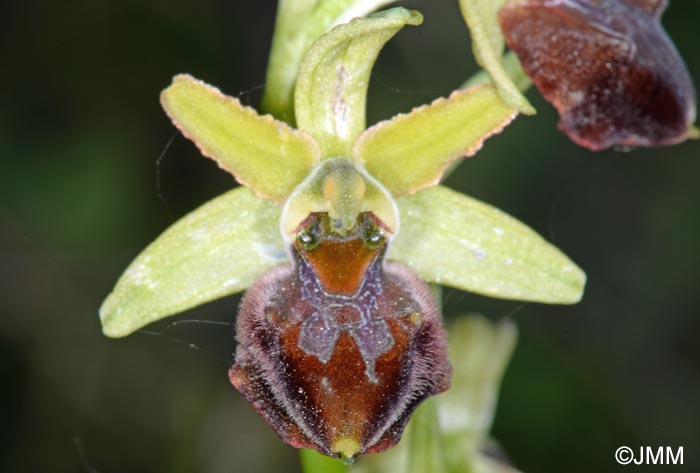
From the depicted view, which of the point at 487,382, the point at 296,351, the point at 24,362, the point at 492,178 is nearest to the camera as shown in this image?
the point at 296,351

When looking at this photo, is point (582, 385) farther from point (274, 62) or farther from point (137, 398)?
point (274, 62)

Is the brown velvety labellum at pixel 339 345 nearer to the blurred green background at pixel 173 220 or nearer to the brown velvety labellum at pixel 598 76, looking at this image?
the brown velvety labellum at pixel 598 76

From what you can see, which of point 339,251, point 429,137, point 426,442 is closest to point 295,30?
point 429,137

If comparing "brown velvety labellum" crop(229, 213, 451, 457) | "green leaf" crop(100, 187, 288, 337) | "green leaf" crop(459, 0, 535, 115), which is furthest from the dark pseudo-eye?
"green leaf" crop(459, 0, 535, 115)

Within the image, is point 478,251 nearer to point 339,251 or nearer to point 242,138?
point 339,251

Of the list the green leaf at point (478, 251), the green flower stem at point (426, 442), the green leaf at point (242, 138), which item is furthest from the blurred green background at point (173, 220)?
the green leaf at point (242, 138)

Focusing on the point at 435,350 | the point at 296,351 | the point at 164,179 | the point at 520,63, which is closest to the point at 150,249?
the point at 296,351
